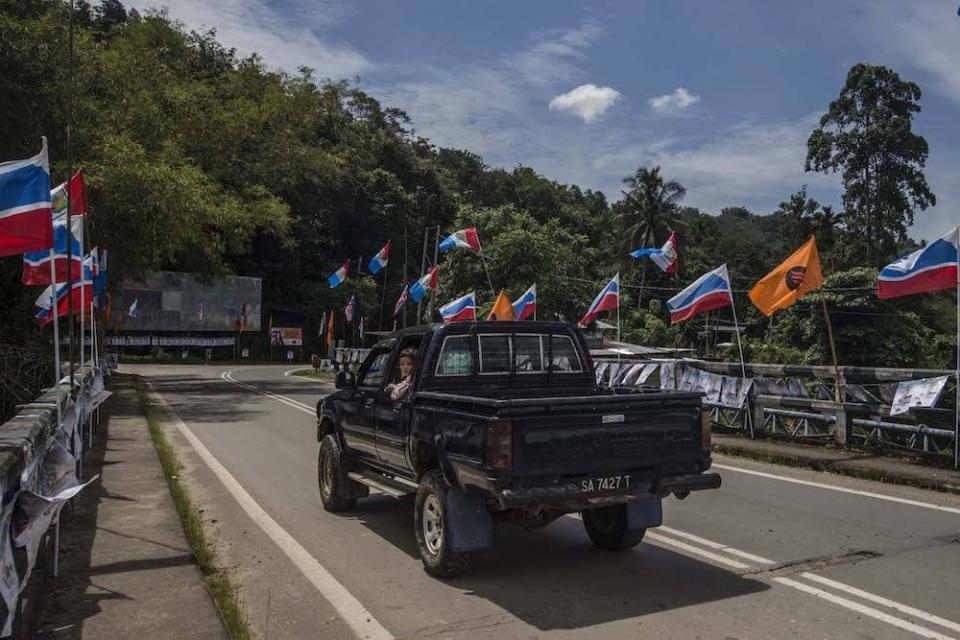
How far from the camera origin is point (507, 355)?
7.25 meters

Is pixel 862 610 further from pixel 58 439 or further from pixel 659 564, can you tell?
pixel 58 439

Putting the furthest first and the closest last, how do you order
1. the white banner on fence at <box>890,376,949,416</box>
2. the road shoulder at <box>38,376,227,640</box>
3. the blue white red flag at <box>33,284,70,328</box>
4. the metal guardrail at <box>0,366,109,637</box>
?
the blue white red flag at <box>33,284,70,328</box> < the white banner on fence at <box>890,376,949,416</box> < the road shoulder at <box>38,376,227,640</box> < the metal guardrail at <box>0,366,109,637</box>

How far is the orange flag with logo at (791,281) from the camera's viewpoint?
12727 mm

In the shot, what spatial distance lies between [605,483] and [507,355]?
2002mm

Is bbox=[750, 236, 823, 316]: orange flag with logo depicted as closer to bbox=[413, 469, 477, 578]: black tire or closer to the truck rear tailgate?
the truck rear tailgate

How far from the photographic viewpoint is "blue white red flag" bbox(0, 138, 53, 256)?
6043 mm

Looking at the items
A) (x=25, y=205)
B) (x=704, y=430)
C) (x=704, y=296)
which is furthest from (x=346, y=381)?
(x=704, y=296)

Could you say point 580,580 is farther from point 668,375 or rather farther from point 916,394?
point 668,375

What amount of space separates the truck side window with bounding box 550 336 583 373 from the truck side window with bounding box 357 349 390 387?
5.24 feet

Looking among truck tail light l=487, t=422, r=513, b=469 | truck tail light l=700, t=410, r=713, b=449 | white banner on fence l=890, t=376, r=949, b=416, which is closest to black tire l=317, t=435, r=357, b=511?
truck tail light l=487, t=422, r=513, b=469

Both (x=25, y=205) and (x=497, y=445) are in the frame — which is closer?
(x=497, y=445)

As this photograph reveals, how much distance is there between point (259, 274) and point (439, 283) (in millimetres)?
25965

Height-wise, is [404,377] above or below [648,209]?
below

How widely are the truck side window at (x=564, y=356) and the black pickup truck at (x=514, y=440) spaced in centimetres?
1
